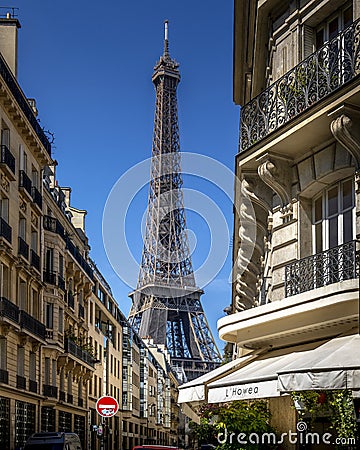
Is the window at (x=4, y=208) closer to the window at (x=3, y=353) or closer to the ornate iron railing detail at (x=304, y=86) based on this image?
the window at (x=3, y=353)

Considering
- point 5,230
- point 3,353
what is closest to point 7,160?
point 5,230

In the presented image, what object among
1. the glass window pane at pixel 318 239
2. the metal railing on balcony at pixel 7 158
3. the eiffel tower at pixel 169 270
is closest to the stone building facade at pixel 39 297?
the metal railing on balcony at pixel 7 158

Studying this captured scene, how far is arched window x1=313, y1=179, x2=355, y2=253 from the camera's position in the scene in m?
14.1

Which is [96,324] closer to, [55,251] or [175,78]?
[55,251]

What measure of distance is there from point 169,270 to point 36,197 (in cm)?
9137

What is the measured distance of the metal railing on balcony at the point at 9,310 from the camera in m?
37.5

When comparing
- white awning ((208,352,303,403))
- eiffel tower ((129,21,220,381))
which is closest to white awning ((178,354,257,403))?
white awning ((208,352,303,403))

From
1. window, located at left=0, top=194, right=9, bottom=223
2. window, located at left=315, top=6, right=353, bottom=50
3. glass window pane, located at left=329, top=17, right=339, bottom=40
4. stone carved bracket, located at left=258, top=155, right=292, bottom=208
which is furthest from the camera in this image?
window, located at left=0, top=194, right=9, bottom=223

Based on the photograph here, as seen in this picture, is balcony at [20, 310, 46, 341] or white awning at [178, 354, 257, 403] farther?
balcony at [20, 310, 46, 341]

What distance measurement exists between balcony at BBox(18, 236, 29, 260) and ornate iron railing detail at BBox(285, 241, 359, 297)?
92.8 ft

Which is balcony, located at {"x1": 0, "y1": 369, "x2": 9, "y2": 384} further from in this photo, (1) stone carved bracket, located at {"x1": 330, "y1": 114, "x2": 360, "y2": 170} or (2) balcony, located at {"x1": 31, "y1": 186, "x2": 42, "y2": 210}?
(1) stone carved bracket, located at {"x1": 330, "y1": 114, "x2": 360, "y2": 170}

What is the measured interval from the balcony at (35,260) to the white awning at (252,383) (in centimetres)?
3100

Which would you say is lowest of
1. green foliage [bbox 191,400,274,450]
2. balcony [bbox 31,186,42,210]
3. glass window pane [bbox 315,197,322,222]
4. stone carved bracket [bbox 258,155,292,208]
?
green foliage [bbox 191,400,274,450]

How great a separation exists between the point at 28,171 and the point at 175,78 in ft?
321
